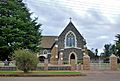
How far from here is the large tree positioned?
1779 inches

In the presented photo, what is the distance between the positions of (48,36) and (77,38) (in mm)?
17505

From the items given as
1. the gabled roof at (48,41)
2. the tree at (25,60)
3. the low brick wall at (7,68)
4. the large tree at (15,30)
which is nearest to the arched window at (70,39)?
the gabled roof at (48,41)

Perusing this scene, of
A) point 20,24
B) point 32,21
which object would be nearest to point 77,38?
point 32,21

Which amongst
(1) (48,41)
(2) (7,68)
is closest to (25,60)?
(2) (7,68)

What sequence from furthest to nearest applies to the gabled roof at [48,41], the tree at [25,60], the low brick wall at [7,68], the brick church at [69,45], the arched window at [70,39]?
the gabled roof at [48,41], the arched window at [70,39], the brick church at [69,45], the low brick wall at [7,68], the tree at [25,60]

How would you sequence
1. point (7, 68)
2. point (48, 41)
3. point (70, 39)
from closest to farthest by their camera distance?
point (7, 68) < point (70, 39) < point (48, 41)

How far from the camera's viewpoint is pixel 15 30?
149 ft

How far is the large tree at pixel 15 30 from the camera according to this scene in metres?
45.2

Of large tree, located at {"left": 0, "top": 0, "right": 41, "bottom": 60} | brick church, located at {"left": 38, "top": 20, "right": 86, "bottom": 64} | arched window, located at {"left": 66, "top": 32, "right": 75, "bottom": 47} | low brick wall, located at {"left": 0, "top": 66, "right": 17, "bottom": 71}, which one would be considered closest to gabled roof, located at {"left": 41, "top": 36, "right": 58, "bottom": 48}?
brick church, located at {"left": 38, "top": 20, "right": 86, "bottom": 64}

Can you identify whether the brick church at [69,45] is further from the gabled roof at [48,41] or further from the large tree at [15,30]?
the large tree at [15,30]

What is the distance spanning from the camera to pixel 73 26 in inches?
2847

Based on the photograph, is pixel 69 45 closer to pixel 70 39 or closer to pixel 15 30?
pixel 70 39

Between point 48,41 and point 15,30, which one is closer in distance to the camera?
point 15,30

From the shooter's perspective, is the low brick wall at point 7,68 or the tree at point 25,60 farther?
the low brick wall at point 7,68
